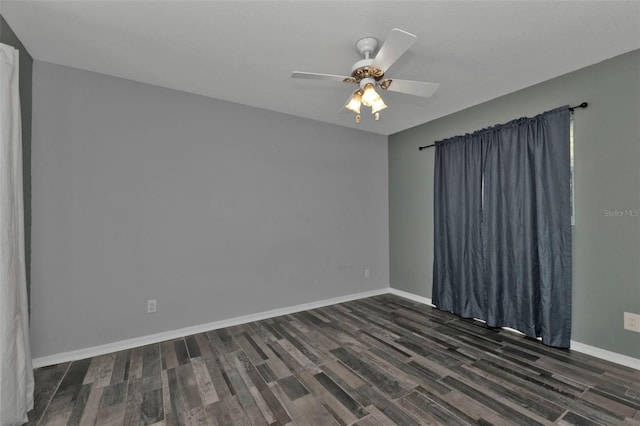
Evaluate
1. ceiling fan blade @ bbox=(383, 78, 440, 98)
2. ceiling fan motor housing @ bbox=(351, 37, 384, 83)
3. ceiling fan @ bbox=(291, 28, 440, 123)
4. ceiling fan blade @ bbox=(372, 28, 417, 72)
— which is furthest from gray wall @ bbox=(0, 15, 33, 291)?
ceiling fan blade @ bbox=(383, 78, 440, 98)

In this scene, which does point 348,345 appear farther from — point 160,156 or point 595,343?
point 160,156

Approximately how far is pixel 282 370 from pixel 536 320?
8.17 feet

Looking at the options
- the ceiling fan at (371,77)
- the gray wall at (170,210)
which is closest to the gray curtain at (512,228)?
the gray wall at (170,210)

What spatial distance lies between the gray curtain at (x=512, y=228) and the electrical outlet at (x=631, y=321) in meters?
0.36

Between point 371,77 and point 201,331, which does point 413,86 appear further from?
point 201,331

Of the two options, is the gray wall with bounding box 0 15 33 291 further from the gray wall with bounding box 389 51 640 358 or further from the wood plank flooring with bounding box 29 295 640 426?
the gray wall with bounding box 389 51 640 358

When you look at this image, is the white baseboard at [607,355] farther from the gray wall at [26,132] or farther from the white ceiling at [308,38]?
the gray wall at [26,132]

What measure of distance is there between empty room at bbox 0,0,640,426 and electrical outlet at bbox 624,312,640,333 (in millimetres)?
13

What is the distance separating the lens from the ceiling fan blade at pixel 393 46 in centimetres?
159

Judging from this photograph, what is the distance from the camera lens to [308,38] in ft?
A: 6.94

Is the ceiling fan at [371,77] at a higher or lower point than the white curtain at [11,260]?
higher

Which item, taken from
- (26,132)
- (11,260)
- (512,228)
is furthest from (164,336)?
(512,228)

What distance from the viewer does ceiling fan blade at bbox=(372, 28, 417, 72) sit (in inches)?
62.4

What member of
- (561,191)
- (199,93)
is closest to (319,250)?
(199,93)
